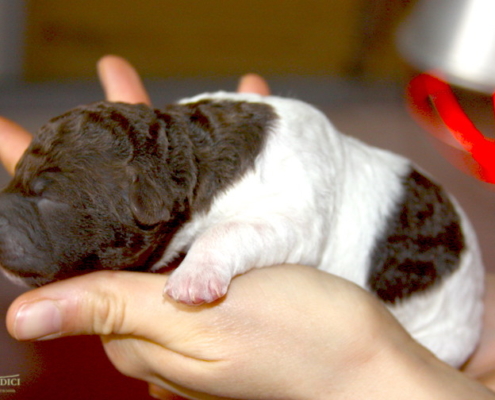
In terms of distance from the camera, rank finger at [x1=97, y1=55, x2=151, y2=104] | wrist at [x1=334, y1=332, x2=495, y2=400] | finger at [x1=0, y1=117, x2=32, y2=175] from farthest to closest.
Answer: finger at [x1=97, y1=55, x2=151, y2=104], finger at [x1=0, y1=117, x2=32, y2=175], wrist at [x1=334, y1=332, x2=495, y2=400]

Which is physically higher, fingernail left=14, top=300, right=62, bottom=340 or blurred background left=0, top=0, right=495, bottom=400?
blurred background left=0, top=0, right=495, bottom=400

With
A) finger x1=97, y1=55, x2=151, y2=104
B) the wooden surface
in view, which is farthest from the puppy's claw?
the wooden surface

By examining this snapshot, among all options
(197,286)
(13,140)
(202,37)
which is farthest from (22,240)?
(202,37)

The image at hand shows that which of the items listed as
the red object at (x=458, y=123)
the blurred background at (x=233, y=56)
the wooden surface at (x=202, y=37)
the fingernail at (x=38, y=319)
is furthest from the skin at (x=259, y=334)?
the wooden surface at (x=202, y=37)

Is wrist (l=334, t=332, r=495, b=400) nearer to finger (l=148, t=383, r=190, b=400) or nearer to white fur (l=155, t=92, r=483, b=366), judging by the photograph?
white fur (l=155, t=92, r=483, b=366)

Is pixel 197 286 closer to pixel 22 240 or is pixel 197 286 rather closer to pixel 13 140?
pixel 22 240

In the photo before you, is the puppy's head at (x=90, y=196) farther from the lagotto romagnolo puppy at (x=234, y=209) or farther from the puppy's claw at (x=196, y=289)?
the puppy's claw at (x=196, y=289)

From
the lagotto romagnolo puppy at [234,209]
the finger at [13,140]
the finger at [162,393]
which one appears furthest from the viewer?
the finger at [13,140]
